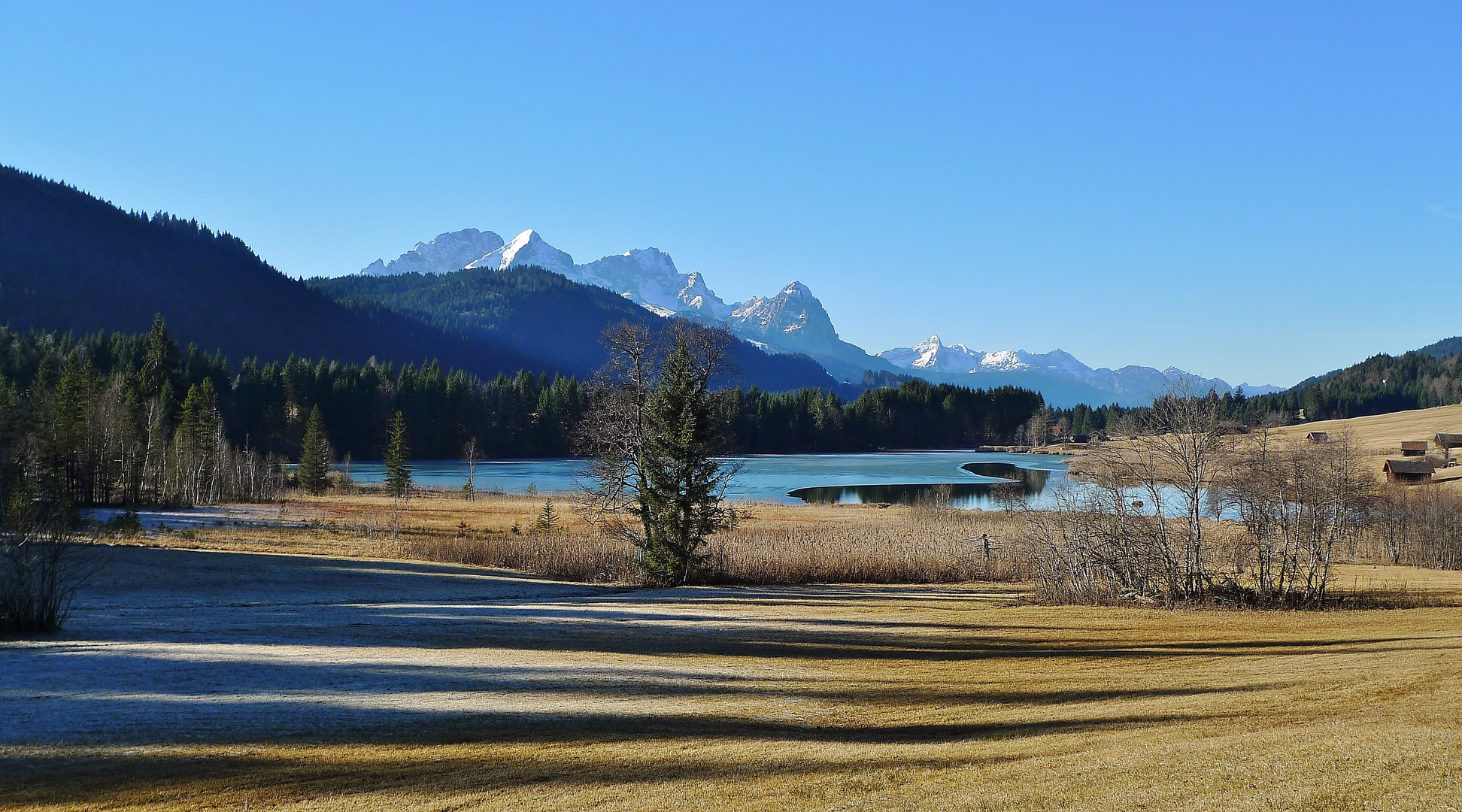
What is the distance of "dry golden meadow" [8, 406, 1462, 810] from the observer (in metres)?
8.36

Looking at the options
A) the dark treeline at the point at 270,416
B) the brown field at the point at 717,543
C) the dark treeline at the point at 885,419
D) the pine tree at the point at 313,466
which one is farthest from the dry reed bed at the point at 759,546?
the dark treeline at the point at 885,419

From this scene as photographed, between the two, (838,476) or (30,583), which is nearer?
(30,583)

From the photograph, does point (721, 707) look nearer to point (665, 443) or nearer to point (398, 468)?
point (665, 443)

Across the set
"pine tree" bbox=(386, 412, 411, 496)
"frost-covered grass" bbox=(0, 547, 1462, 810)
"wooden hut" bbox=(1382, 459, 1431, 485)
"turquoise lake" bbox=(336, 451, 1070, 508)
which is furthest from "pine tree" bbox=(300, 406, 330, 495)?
"wooden hut" bbox=(1382, 459, 1431, 485)

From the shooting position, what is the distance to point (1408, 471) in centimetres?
6881

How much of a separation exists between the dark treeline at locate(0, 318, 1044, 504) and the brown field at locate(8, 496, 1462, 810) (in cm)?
1919

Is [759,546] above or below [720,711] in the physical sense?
below

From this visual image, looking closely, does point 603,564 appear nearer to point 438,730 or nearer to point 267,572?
point 267,572

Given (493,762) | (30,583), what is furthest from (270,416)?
(493,762)

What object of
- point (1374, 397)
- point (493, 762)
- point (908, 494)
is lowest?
point (908, 494)

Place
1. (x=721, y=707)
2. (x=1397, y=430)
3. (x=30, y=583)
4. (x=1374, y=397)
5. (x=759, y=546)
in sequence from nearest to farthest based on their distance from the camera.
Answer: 1. (x=721, y=707)
2. (x=30, y=583)
3. (x=759, y=546)
4. (x=1397, y=430)
5. (x=1374, y=397)

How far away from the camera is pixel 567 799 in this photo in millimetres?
8352

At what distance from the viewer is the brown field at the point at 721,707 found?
8344mm

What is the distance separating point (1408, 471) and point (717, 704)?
247 ft
